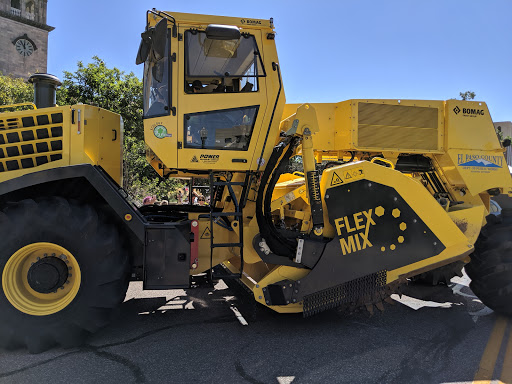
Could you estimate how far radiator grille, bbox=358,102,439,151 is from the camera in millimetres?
4840

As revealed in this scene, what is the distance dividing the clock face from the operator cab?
49230 mm

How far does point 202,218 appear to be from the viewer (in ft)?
13.6

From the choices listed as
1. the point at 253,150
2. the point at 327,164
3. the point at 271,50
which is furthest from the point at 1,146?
the point at 327,164

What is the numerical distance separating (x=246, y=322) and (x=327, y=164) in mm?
2288

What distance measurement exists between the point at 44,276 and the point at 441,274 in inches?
182

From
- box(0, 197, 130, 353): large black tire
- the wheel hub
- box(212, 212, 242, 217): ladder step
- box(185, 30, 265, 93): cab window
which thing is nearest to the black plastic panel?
box(0, 197, 130, 353): large black tire

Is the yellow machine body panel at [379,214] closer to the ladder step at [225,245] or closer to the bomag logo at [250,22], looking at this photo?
the ladder step at [225,245]

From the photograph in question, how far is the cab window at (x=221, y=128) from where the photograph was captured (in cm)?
392

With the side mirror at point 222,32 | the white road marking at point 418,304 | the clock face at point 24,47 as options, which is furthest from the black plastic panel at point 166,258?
the clock face at point 24,47

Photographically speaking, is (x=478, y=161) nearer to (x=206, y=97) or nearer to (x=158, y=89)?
(x=206, y=97)

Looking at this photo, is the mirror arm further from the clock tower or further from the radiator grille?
the clock tower

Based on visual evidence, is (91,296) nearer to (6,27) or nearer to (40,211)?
(40,211)

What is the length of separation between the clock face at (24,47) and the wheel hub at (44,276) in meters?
49.7

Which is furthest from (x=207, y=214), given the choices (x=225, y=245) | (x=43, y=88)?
(x=43, y=88)
